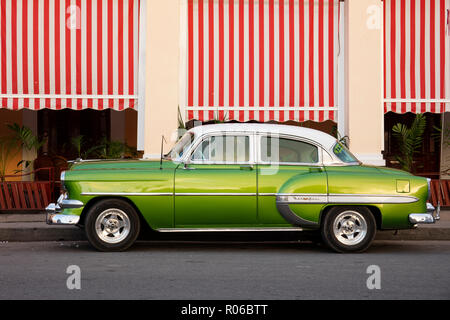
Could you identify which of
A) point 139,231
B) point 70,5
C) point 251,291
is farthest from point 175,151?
point 70,5

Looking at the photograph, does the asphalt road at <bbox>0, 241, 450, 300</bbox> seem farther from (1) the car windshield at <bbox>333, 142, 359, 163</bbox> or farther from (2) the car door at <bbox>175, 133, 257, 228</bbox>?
(1) the car windshield at <bbox>333, 142, 359, 163</bbox>

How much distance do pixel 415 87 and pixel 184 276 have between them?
8.15m

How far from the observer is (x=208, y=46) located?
48.4ft

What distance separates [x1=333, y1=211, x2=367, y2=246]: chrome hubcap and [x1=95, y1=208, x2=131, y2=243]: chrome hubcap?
2.57m

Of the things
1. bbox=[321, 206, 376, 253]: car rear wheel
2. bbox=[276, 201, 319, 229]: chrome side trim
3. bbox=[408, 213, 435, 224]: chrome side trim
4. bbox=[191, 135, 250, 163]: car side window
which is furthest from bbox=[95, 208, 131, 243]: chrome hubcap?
bbox=[408, 213, 435, 224]: chrome side trim

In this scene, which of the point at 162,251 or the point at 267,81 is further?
the point at 267,81

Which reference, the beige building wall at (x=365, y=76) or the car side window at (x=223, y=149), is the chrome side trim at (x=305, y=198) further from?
the beige building wall at (x=365, y=76)

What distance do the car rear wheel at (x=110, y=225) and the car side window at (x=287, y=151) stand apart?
179 cm

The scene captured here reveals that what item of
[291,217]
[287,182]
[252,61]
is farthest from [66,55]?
[291,217]

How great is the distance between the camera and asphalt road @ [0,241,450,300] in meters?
7.09

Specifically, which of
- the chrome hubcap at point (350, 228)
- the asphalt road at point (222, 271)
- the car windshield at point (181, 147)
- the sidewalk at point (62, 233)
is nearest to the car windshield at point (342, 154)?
the chrome hubcap at point (350, 228)

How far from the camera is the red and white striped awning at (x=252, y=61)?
48.3 ft

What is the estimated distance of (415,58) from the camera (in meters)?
14.8
